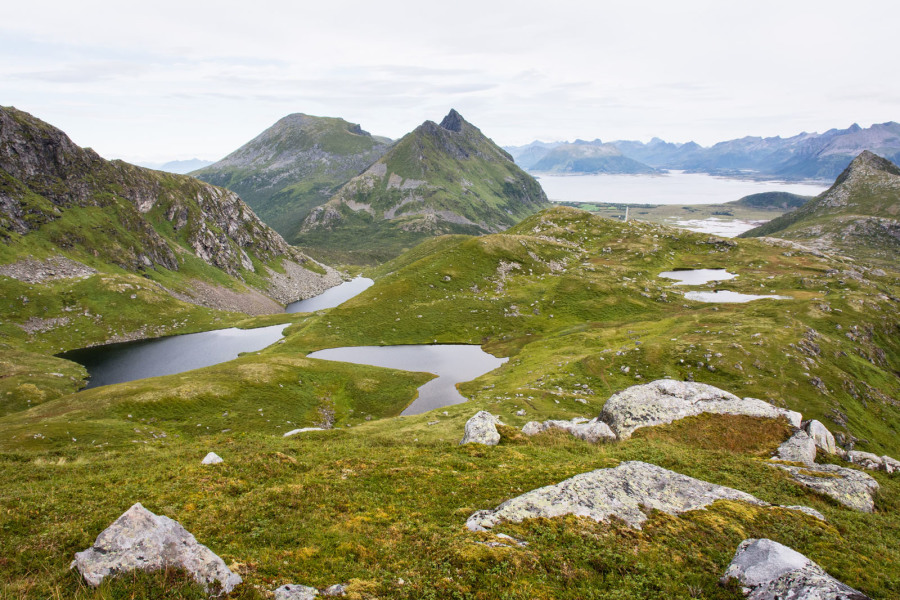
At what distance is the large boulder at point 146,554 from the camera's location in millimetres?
13844

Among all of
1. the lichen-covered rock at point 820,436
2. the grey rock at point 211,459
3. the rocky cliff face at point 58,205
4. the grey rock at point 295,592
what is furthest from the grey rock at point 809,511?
the rocky cliff face at point 58,205

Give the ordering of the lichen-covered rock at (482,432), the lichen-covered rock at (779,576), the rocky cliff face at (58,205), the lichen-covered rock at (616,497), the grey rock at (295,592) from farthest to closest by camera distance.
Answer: the rocky cliff face at (58,205), the lichen-covered rock at (482,432), the lichen-covered rock at (616,497), the grey rock at (295,592), the lichen-covered rock at (779,576)

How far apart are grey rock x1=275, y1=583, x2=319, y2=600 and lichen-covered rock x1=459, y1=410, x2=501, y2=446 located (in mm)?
21073

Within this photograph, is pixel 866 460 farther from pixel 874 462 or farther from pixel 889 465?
pixel 889 465

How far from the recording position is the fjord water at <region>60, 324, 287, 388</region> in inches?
4190

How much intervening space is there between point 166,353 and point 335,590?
5358 inches

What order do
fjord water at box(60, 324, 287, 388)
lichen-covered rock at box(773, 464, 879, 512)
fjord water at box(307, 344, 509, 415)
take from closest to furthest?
lichen-covered rock at box(773, 464, 879, 512) → fjord water at box(307, 344, 509, 415) → fjord water at box(60, 324, 287, 388)

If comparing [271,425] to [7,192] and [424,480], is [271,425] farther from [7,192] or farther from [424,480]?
[7,192]

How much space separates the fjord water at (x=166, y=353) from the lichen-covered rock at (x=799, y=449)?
122038 mm

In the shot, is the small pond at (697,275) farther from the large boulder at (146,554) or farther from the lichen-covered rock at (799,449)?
the large boulder at (146,554)

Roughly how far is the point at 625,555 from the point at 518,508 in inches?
209

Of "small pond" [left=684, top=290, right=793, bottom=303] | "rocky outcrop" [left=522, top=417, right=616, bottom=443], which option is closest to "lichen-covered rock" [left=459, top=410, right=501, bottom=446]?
"rocky outcrop" [left=522, top=417, right=616, bottom=443]

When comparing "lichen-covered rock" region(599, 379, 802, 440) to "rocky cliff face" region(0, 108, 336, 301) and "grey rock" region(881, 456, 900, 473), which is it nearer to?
"grey rock" region(881, 456, 900, 473)

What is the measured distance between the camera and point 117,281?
15312cm
